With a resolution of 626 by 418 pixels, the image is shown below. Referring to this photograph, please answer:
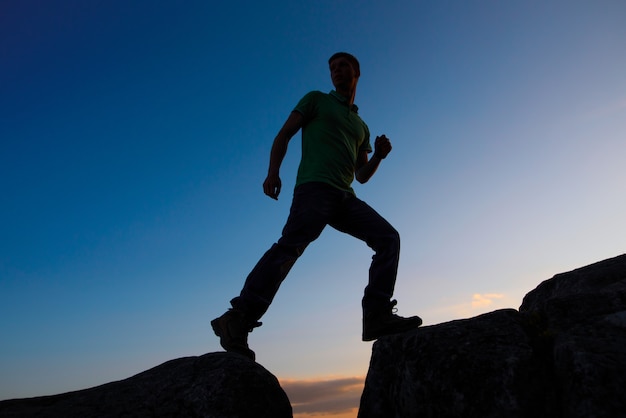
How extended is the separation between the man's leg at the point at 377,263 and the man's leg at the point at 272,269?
1.38 ft

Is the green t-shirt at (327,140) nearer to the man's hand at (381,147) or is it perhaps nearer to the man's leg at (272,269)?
the man's leg at (272,269)

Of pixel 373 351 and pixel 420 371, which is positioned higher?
pixel 373 351

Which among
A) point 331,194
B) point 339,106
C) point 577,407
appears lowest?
point 577,407

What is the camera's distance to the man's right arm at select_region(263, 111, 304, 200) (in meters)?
5.56

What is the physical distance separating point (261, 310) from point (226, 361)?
74 cm

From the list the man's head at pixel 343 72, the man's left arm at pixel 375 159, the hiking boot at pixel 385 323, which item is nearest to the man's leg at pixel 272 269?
the hiking boot at pixel 385 323

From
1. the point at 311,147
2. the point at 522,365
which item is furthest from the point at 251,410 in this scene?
the point at 311,147

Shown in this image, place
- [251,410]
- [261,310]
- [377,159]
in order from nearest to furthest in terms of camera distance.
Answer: [251,410] < [261,310] < [377,159]

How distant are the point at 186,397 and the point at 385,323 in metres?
2.32

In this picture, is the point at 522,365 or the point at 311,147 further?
the point at 311,147

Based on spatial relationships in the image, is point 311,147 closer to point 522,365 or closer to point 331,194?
point 331,194

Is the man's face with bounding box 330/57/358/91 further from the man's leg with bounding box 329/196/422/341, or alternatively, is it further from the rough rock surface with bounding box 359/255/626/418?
the rough rock surface with bounding box 359/255/626/418

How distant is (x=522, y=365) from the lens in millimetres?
3533

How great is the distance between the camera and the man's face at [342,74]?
640 centimetres
